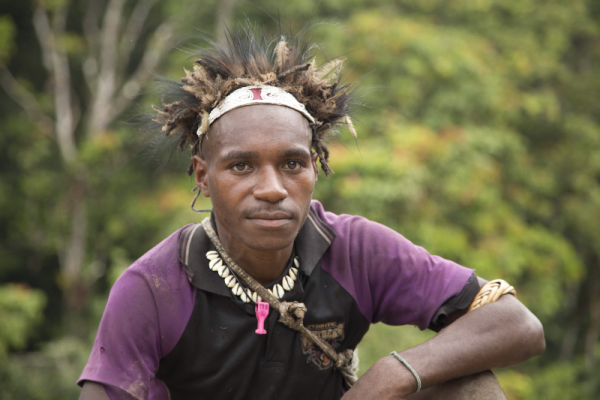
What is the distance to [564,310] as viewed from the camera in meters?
11.8

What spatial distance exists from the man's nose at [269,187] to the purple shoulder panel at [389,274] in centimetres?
41

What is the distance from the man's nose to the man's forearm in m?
0.68

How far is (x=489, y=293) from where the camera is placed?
2.04 m

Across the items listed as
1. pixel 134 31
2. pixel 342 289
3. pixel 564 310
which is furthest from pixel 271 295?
pixel 564 310

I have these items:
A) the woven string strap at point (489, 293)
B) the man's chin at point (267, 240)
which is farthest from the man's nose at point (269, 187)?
the woven string strap at point (489, 293)

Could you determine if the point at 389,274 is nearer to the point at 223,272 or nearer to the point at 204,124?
the point at 223,272

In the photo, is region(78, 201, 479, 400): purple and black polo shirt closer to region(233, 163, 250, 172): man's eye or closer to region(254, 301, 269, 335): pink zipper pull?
region(254, 301, 269, 335): pink zipper pull

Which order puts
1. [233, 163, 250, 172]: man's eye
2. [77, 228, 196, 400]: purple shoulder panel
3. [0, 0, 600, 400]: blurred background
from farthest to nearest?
[0, 0, 600, 400]: blurred background → [233, 163, 250, 172]: man's eye → [77, 228, 196, 400]: purple shoulder panel

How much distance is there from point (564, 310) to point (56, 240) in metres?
10.1

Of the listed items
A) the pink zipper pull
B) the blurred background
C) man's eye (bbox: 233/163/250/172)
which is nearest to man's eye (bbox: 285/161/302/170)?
man's eye (bbox: 233/163/250/172)

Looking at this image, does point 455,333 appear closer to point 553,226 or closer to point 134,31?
point 553,226

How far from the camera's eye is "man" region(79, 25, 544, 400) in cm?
188

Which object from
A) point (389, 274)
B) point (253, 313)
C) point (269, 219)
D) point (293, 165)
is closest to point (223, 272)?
point (253, 313)

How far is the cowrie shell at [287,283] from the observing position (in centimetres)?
210
